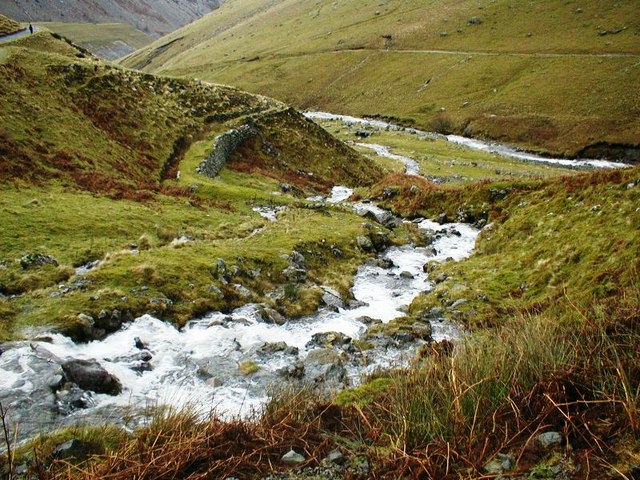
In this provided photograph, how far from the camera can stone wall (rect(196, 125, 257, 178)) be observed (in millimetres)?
38625

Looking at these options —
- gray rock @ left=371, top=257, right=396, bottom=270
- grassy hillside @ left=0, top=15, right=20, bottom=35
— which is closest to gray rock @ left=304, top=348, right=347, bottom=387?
gray rock @ left=371, top=257, right=396, bottom=270

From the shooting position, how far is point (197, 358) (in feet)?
42.9

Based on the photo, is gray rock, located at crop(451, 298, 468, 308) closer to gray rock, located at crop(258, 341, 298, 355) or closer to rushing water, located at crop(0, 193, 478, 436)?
rushing water, located at crop(0, 193, 478, 436)

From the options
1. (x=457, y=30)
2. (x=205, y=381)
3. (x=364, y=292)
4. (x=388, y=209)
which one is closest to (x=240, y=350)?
(x=205, y=381)

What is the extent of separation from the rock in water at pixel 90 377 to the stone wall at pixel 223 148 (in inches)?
1104

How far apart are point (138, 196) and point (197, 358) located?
17759mm

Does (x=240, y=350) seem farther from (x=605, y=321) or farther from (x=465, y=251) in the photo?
(x=465, y=251)

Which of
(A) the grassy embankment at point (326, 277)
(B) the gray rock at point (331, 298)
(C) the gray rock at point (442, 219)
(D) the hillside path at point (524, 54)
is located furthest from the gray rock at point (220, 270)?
(D) the hillside path at point (524, 54)

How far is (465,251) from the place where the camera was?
24891 millimetres

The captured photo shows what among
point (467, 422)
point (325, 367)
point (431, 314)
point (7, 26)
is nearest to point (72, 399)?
point (325, 367)

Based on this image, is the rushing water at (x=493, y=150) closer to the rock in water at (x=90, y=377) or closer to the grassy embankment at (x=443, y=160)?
the grassy embankment at (x=443, y=160)

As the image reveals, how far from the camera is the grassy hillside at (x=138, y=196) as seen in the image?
1568 cm

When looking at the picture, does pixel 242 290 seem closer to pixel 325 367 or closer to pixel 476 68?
pixel 325 367

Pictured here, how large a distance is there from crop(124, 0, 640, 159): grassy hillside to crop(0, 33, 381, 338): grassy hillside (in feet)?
197
